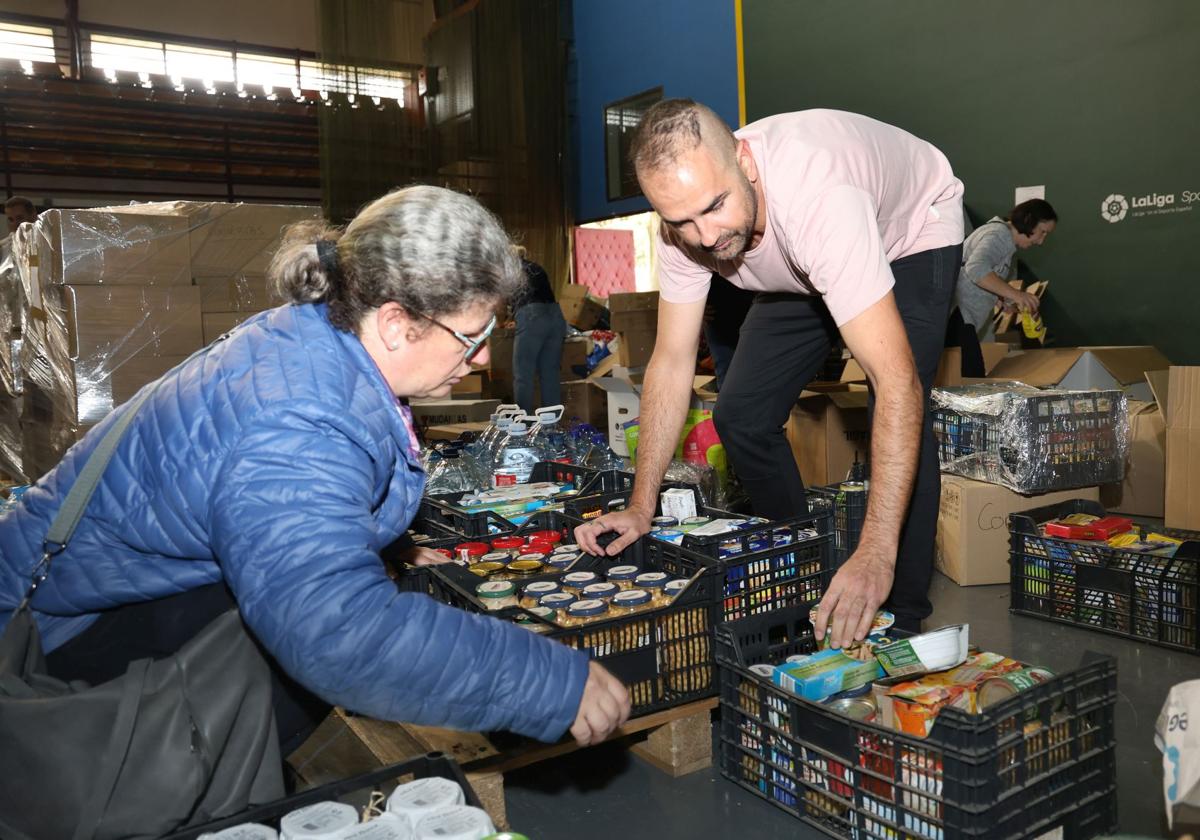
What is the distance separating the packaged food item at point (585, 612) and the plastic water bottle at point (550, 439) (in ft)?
7.68

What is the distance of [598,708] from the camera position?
1181 mm

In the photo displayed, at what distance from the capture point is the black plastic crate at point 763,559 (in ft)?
6.29

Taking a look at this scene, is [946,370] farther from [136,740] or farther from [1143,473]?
[136,740]

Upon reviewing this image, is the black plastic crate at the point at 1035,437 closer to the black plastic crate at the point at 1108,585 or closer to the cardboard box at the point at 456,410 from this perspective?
the black plastic crate at the point at 1108,585

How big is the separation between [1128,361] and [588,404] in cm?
349

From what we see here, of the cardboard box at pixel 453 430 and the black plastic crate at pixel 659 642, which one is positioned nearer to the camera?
the black plastic crate at pixel 659 642

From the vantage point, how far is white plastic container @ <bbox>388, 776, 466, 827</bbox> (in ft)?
3.81

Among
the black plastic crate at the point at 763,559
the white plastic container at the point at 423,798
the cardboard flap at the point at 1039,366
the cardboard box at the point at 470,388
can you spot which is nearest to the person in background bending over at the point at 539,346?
the cardboard box at the point at 470,388

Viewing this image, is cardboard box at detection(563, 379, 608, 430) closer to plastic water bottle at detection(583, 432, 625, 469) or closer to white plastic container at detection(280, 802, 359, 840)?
plastic water bottle at detection(583, 432, 625, 469)

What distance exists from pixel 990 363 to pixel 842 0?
10.1 ft

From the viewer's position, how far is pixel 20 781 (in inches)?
41.6

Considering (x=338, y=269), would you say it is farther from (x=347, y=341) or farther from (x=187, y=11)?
(x=187, y=11)

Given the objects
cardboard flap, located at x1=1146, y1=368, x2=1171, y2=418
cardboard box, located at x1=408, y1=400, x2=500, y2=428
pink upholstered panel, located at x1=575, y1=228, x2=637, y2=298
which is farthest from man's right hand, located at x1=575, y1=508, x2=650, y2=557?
pink upholstered panel, located at x1=575, y1=228, x2=637, y2=298

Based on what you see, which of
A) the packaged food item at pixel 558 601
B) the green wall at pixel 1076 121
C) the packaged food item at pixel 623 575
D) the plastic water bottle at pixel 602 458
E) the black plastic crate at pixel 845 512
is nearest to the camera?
the packaged food item at pixel 558 601
